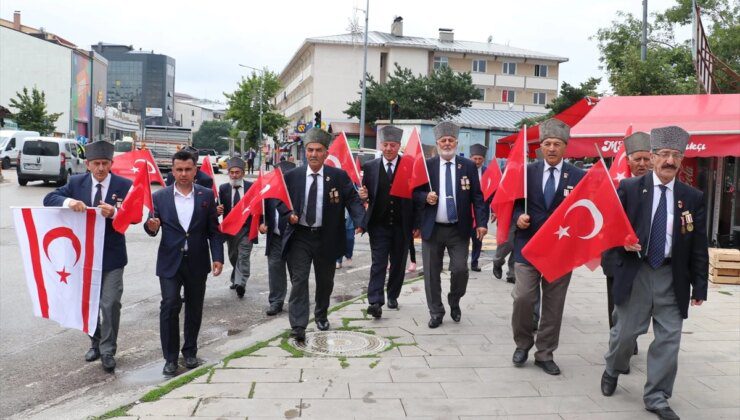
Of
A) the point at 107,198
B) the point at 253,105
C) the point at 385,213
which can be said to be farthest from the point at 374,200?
the point at 253,105

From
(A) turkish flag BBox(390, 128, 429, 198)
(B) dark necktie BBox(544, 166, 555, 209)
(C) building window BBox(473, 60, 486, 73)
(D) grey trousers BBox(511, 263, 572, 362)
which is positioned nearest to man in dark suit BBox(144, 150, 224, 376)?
(A) turkish flag BBox(390, 128, 429, 198)

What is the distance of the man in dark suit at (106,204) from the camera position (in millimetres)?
6043

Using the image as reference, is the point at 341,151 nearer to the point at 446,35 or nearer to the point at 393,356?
the point at 393,356

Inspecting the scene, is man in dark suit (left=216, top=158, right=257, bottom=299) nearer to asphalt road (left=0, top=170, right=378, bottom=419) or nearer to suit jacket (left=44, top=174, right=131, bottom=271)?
asphalt road (left=0, top=170, right=378, bottom=419)

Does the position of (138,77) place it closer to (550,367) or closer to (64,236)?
(64,236)

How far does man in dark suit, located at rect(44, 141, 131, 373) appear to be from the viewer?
6.04 meters

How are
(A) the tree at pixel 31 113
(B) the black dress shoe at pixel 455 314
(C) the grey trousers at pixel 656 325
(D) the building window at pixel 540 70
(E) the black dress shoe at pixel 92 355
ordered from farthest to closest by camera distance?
(D) the building window at pixel 540 70 < (A) the tree at pixel 31 113 < (B) the black dress shoe at pixel 455 314 < (E) the black dress shoe at pixel 92 355 < (C) the grey trousers at pixel 656 325

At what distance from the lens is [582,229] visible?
17.6 feet

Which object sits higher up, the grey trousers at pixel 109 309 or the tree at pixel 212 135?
the tree at pixel 212 135

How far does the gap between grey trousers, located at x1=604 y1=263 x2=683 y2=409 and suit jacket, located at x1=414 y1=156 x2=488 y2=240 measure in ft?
7.80

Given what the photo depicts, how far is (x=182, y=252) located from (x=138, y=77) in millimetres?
194216

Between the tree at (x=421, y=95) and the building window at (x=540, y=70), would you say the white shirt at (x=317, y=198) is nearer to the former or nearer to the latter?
the tree at (x=421, y=95)

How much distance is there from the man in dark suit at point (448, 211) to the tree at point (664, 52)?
1325 centimetres

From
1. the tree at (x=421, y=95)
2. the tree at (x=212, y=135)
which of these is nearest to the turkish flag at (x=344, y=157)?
the tree at (x=421, y=95)
